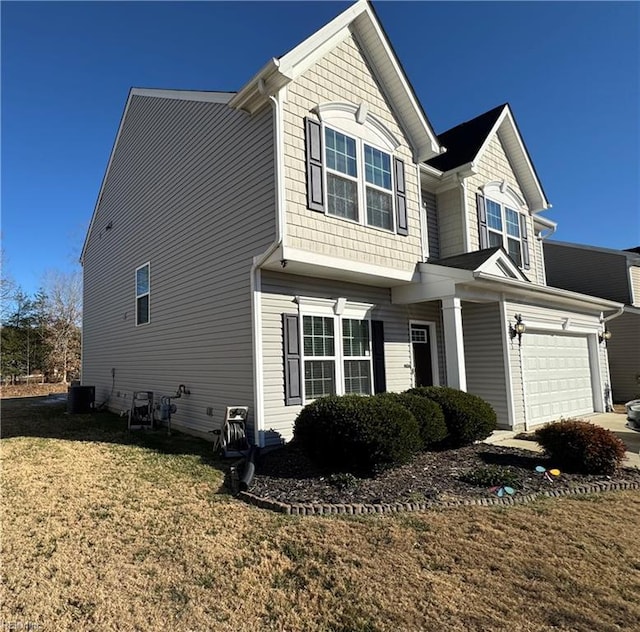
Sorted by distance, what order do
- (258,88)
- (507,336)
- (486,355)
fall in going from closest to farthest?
(258,88) → (507,336) → (486,355)

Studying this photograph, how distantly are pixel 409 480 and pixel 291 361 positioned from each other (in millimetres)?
2778

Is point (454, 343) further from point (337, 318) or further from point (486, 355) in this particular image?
point (337, 318)

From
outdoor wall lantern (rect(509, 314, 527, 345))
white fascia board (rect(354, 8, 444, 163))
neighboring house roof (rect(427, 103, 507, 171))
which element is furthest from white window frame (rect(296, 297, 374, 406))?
neighboring house roof (rect(427, 103, 507, 171))

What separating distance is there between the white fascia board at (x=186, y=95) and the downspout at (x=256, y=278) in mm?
1420

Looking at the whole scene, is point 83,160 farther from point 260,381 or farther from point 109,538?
point 109,538

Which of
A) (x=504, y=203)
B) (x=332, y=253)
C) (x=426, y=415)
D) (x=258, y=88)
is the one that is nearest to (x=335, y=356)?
(x=332, y=253)

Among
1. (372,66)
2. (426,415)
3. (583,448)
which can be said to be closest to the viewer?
(583,448)

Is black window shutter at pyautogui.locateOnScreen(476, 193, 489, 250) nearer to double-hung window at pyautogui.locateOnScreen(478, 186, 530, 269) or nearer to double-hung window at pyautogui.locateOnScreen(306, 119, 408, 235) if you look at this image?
double-hung window at pyautogui.locateOnScreen(478, 186, 530, 269)

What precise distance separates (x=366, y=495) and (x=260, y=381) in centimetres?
266

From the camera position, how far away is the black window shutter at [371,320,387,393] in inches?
348

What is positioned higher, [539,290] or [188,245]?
[188,245]

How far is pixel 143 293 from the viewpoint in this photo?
38.0ft

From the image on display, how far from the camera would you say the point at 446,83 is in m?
12.4

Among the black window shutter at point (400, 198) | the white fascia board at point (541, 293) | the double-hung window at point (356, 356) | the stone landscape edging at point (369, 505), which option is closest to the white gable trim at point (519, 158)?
the white fascia board at point (541, 293)
